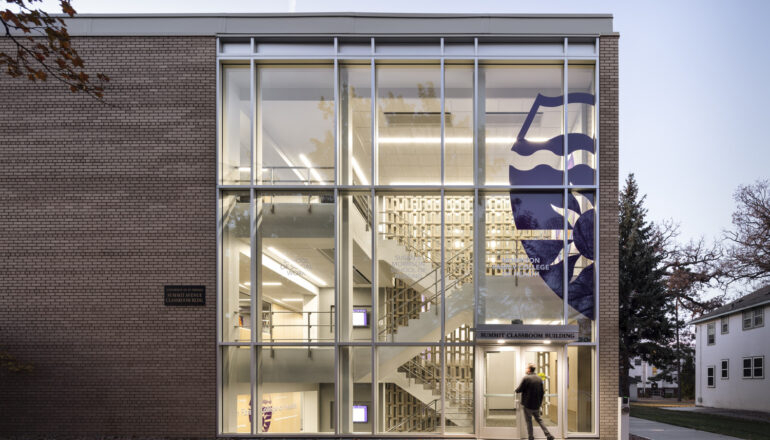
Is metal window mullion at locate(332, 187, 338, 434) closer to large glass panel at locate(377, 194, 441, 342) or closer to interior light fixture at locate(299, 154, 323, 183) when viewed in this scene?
interior light fixture at locate(299, 154, 323, 183)

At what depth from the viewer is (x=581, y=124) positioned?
14.1 metres

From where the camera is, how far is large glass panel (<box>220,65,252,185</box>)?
46.4 feet

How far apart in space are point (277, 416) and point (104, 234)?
5.27 metres

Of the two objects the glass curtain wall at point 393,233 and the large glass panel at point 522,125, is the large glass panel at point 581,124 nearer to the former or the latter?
the glass curtain wall at point 393,233

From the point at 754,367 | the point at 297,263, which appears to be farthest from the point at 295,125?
the point at 754,367

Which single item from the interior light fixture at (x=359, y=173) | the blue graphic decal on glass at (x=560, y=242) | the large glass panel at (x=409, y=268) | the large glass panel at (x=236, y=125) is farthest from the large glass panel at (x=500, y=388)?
the large glass panel at (x=236, y=125)

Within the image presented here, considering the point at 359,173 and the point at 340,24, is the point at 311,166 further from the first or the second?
the point at 340,24

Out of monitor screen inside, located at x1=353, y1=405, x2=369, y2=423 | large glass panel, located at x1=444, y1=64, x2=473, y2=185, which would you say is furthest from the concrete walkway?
large glass panel, located at x1=444, y1=64, x2=473, y2=185

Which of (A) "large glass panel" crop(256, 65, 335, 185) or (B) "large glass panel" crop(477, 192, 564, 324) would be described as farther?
(A) "large glass panel" crop(256, 65, 335, 185)

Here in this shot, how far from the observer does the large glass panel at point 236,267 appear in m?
13.8

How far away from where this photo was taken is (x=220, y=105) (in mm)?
14172

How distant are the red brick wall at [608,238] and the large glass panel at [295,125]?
573cm

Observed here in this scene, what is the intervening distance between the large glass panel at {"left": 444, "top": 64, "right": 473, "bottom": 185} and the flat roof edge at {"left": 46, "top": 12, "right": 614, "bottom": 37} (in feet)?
2.95

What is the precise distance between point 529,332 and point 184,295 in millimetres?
7092
